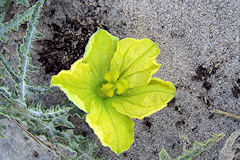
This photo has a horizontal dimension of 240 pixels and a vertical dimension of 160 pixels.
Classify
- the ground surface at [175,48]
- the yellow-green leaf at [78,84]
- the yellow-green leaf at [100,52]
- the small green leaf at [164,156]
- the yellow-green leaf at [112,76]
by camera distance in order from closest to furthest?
the yellow-green leaf at [78,84] → the yellow-green leaf at [100,52] → the yellow-green leaf at [112,76] → the small green leaf at [164,156] → the ground surface at [175,48]

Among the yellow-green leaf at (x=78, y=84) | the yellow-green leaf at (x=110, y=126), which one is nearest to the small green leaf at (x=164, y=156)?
the yellow-green leaf at (x=110, y=126)

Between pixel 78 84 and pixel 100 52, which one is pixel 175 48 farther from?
pixel 78 84

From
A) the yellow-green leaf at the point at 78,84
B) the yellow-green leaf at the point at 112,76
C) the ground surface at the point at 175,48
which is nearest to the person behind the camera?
the yellow-green leaf at the point at 78,84

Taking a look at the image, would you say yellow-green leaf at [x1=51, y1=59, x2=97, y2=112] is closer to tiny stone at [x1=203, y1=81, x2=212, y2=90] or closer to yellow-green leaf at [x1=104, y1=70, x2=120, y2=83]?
yellow-green leaf at [x1=104, y1=70, x2=120, y2=83]

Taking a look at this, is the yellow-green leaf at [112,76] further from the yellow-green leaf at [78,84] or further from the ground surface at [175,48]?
the ground surface at [175,48]

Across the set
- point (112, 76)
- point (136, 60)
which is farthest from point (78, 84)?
point (136, 60)

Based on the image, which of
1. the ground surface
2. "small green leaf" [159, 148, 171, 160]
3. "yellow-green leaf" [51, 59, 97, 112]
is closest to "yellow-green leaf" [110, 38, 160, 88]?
"yellow-green leaf" [51, 59, 97, 112]

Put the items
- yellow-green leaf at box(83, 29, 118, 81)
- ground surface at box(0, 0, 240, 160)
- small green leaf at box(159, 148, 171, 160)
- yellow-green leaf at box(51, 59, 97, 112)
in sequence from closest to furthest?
yellow-green leaf at box(51, 59, 97, 112), yellow-green leaf at box(83, 29, 118, 81), small green leaf at box(159, 148, 171, 160), ground surface at box(0, 0, 240, 160)
